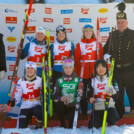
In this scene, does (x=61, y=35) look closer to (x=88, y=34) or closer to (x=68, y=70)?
(x=88, y=34)

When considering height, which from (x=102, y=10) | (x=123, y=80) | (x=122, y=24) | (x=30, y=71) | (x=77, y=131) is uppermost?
(x=102, y=10)

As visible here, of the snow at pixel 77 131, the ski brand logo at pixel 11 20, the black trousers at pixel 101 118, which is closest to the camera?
the snow at pixel 77 131

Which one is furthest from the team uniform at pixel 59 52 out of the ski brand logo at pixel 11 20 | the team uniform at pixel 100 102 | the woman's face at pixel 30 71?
the ski brand logo at pixel 11 20

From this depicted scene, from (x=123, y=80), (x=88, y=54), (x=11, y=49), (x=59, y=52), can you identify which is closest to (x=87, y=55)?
(x=88, y=54)

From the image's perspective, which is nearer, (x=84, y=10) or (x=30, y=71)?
(x=30, y=71)

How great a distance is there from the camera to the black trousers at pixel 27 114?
Result: 3.38 m

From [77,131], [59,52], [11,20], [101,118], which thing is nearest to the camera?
[77,131]

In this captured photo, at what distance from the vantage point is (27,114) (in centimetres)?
348

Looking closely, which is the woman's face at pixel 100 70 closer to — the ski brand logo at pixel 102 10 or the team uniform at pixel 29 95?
the team uniform at pixel 29 95

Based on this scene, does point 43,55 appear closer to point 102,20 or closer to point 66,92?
point 66,92

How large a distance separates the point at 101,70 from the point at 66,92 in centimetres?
58

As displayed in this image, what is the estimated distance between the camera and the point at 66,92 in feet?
11.7

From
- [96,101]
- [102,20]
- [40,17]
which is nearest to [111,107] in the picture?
[96,101]

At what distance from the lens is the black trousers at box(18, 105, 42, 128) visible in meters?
3.38
